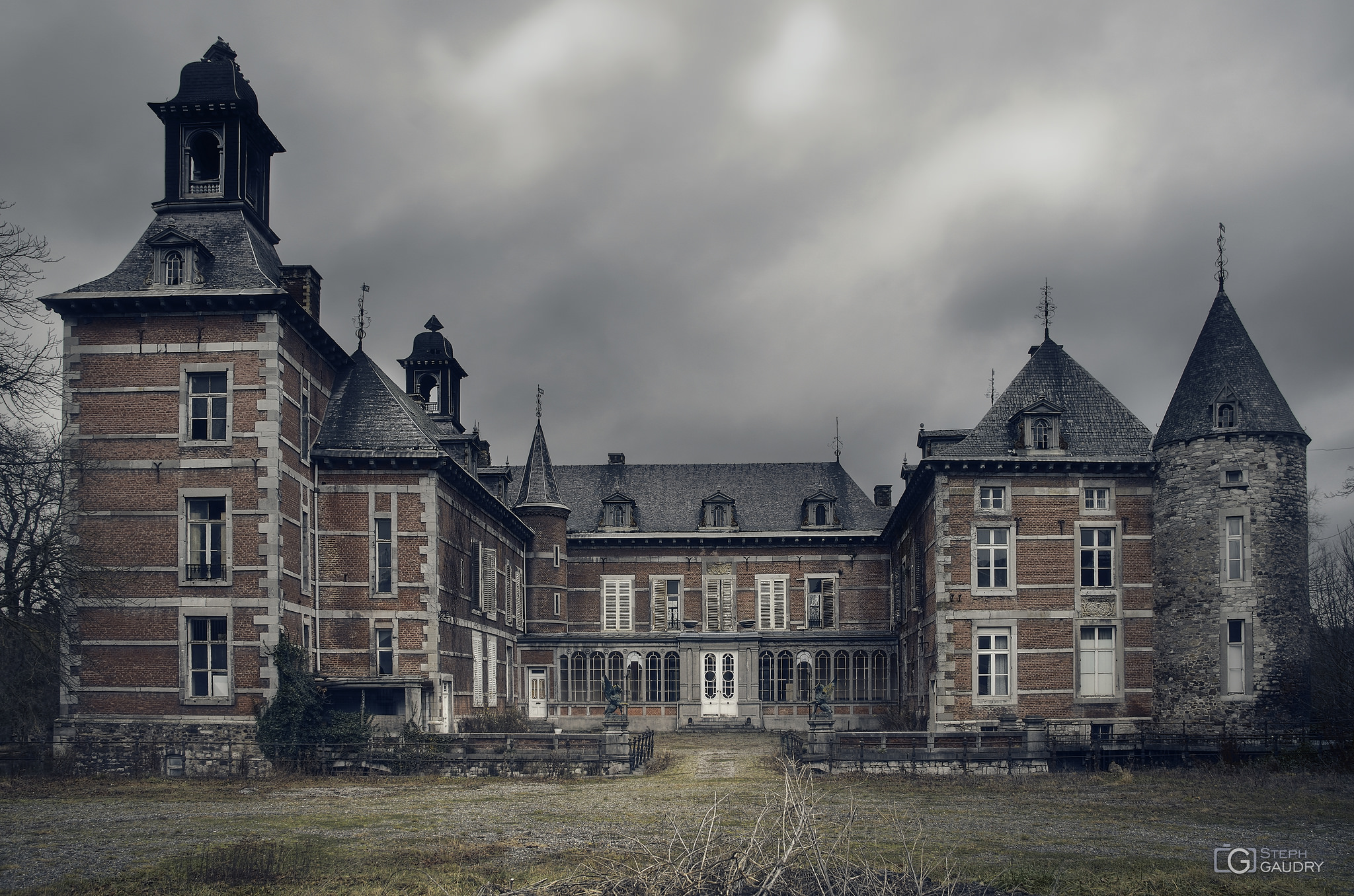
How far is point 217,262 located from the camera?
2853 cm

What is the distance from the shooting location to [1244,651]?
3078cm

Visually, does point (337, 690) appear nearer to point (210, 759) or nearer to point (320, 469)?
point (210, 759)

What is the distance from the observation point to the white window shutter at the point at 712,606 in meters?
47.8

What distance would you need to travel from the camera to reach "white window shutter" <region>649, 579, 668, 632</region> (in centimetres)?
4797

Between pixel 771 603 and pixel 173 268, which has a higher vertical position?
pixel 173 268

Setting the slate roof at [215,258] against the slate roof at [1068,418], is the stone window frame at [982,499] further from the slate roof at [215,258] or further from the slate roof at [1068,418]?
the slate roof at [215,258]

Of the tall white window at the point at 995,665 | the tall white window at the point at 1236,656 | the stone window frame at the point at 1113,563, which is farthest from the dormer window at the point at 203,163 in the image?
the tall white window at the point at 1236,656

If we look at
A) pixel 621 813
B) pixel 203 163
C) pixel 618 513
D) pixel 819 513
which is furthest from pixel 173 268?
pixel 819 513

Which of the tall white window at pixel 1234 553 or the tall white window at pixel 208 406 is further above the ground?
the tall white window at pixel 208 406

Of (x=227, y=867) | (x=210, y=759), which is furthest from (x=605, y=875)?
(x=210, y=759)

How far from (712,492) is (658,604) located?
212 inches

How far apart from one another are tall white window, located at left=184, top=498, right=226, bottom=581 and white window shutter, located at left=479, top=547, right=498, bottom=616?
11083 millimetres

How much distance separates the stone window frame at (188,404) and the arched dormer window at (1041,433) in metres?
21.0

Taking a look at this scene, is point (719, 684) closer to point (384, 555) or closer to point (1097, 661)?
point (1097, 661)
